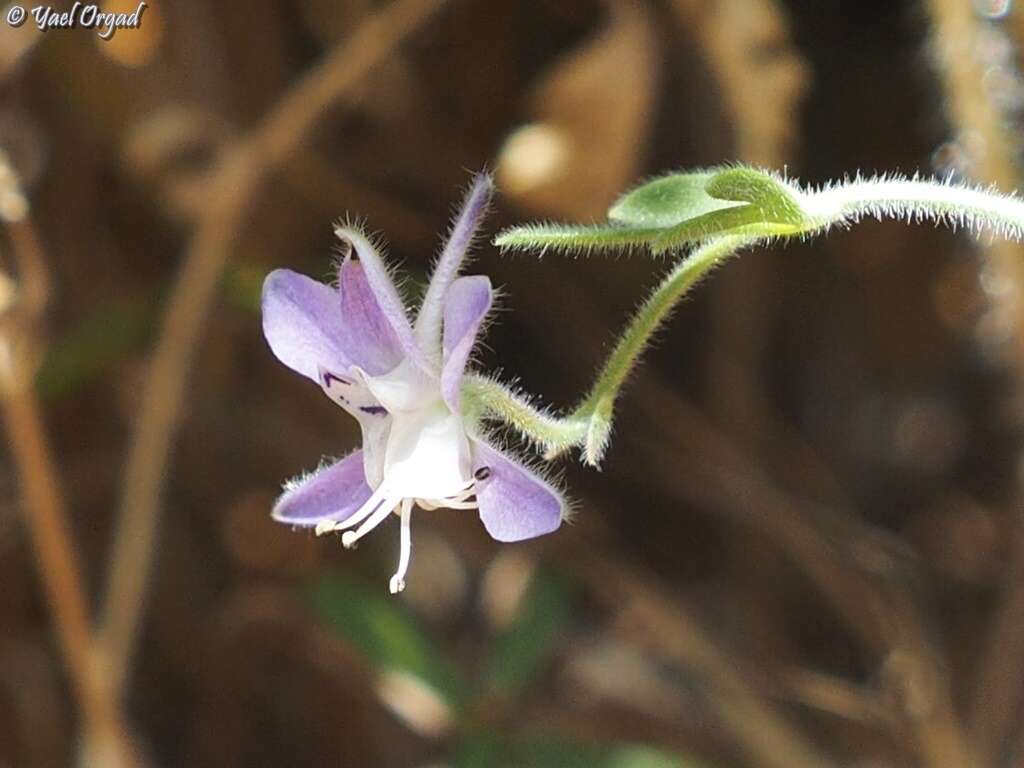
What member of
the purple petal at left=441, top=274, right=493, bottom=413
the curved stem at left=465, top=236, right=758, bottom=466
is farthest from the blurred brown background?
the purple petal at left=441, top=274, right=493, bottom=413

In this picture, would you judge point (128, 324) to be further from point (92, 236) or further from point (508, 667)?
point (508, 667)

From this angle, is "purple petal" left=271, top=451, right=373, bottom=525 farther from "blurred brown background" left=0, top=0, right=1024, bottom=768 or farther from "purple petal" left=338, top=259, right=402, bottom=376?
"blurred brown background" left=0, top=0, right=1024, bottom=768

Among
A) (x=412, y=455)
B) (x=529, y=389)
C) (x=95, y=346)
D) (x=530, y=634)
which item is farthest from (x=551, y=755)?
(x=412, y=455)

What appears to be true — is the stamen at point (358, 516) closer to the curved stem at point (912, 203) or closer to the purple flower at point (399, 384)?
the purple flower at point (399, 384)

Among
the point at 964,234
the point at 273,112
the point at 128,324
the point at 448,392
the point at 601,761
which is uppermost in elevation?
the point at 964,234

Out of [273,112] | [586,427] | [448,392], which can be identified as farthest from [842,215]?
[273,112]

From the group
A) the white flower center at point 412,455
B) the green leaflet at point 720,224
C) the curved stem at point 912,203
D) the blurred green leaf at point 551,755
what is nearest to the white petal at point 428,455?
the white flower center at point 412,455

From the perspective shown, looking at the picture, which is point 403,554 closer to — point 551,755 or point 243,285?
point 551,755
